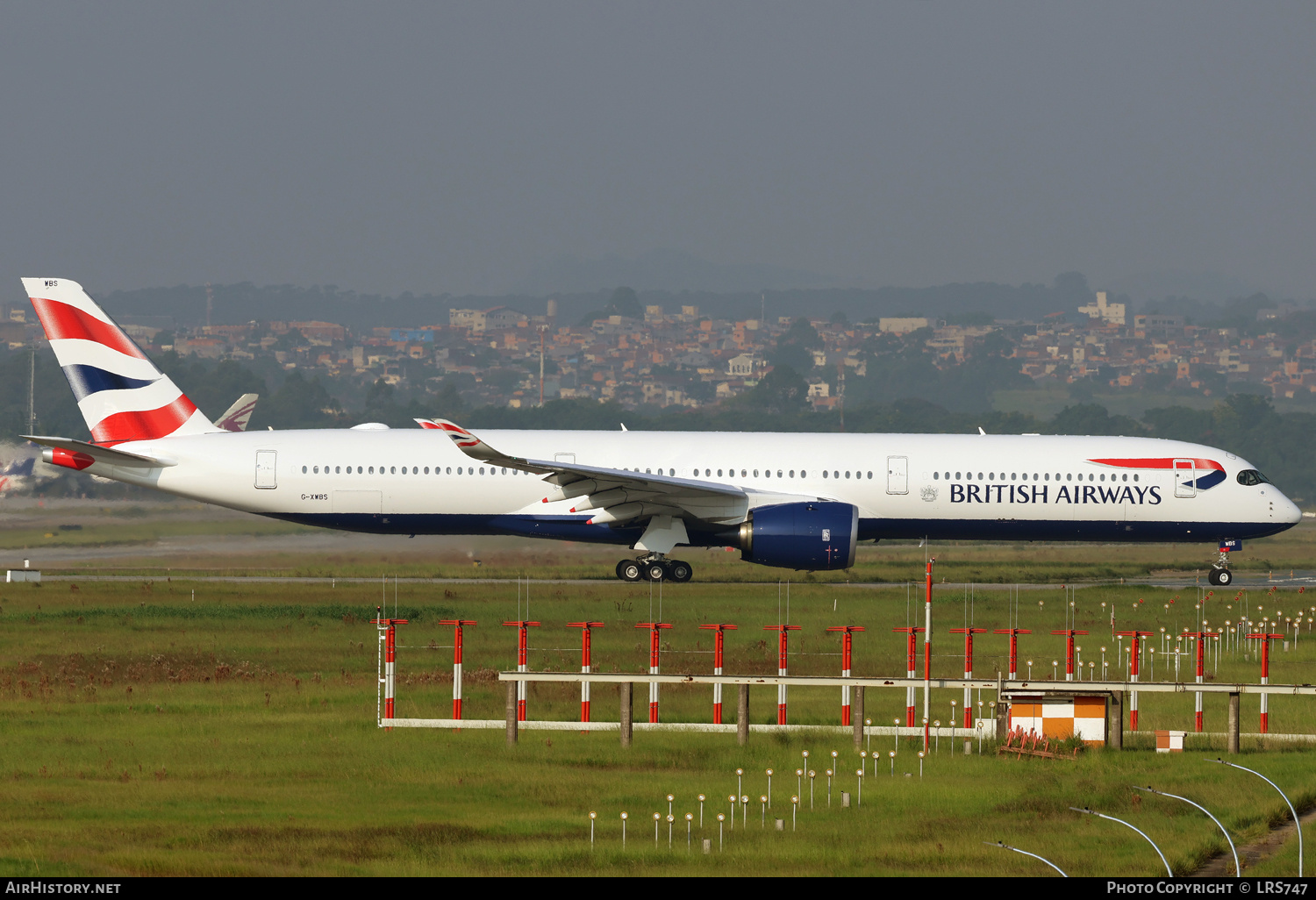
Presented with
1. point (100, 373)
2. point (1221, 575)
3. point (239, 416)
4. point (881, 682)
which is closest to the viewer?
point (881, 682)

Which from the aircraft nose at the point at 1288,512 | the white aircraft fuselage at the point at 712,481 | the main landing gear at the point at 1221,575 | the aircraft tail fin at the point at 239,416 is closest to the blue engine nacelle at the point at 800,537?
the white aircraft fuselage at the point at 712,481

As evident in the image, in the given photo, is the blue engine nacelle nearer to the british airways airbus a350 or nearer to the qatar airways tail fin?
the british airways airbus a350

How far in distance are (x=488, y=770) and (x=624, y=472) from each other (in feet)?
59.7

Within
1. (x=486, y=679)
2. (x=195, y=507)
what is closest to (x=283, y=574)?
(x=195, y=507)

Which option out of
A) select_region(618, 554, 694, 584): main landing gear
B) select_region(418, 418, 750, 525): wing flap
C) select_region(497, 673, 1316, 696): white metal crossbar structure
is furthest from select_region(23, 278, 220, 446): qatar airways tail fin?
select_region(497, 673, 1316, 696): white metal crossbar structure

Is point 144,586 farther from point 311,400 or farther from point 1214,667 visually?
point 311,400

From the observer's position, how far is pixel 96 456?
34.4 metres

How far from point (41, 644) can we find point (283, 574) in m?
14.8

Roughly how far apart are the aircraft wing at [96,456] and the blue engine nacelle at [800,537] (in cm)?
1285

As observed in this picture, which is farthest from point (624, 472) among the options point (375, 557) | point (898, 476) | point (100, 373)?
point (100, 373)

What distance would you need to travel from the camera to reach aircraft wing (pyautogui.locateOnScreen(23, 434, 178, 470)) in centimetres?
3375

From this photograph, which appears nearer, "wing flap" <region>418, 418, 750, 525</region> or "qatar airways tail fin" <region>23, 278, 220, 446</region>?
"wing flap" <region>418, 418, 750, 525</region>

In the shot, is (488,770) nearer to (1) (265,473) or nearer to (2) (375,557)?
(1) (265,473)

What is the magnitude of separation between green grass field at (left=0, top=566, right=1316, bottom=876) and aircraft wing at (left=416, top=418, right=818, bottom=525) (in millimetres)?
4829
